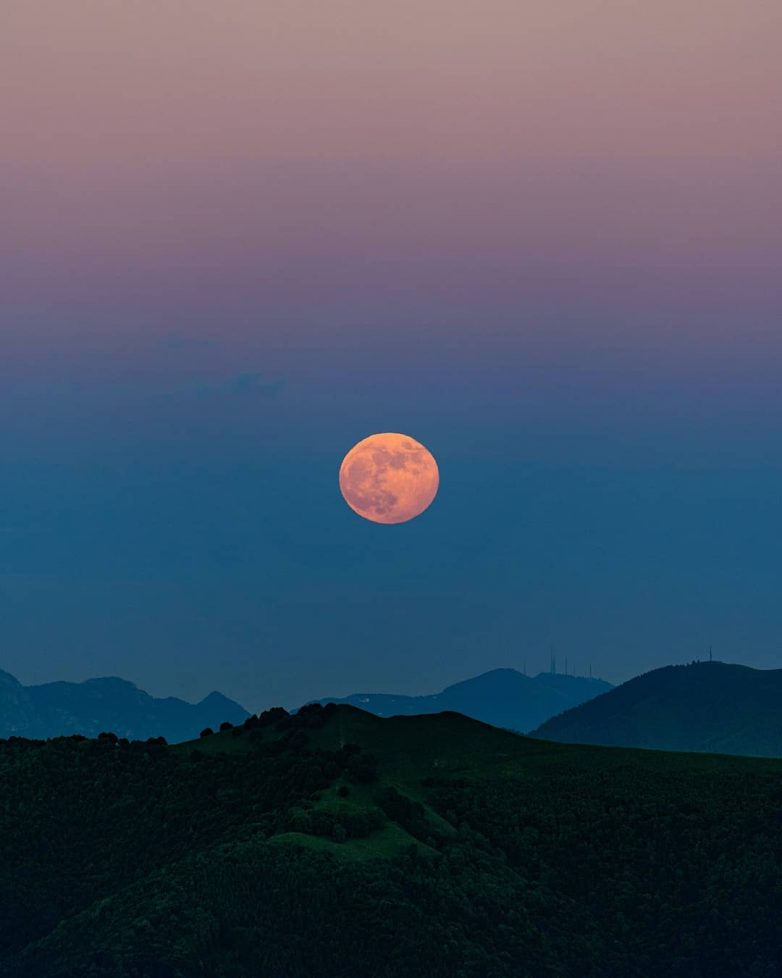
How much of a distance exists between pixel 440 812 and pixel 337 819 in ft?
50.7

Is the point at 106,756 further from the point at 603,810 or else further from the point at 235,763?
the point at 603,810

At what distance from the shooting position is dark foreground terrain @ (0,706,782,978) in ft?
391

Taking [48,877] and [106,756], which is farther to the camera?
[106,756]

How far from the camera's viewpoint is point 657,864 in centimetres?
13825

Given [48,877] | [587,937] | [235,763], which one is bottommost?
[587,937]

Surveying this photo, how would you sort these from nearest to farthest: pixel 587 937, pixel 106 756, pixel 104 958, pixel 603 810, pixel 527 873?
pixel 104 958
pixel 587 937
pixel 527 873
pixel 603 810
pixel 106 756

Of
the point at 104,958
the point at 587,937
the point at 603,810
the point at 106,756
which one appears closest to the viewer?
the point at 104,958

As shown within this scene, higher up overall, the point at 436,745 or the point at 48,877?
the point at 436,745

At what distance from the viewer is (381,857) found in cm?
12775

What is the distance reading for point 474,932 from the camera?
123 m

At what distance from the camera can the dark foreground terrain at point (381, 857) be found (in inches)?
4695

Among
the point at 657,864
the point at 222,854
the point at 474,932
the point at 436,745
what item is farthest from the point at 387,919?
the point at 436,745

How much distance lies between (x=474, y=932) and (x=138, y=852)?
125 feet

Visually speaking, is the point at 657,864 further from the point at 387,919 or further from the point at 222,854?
the point at 222,854
